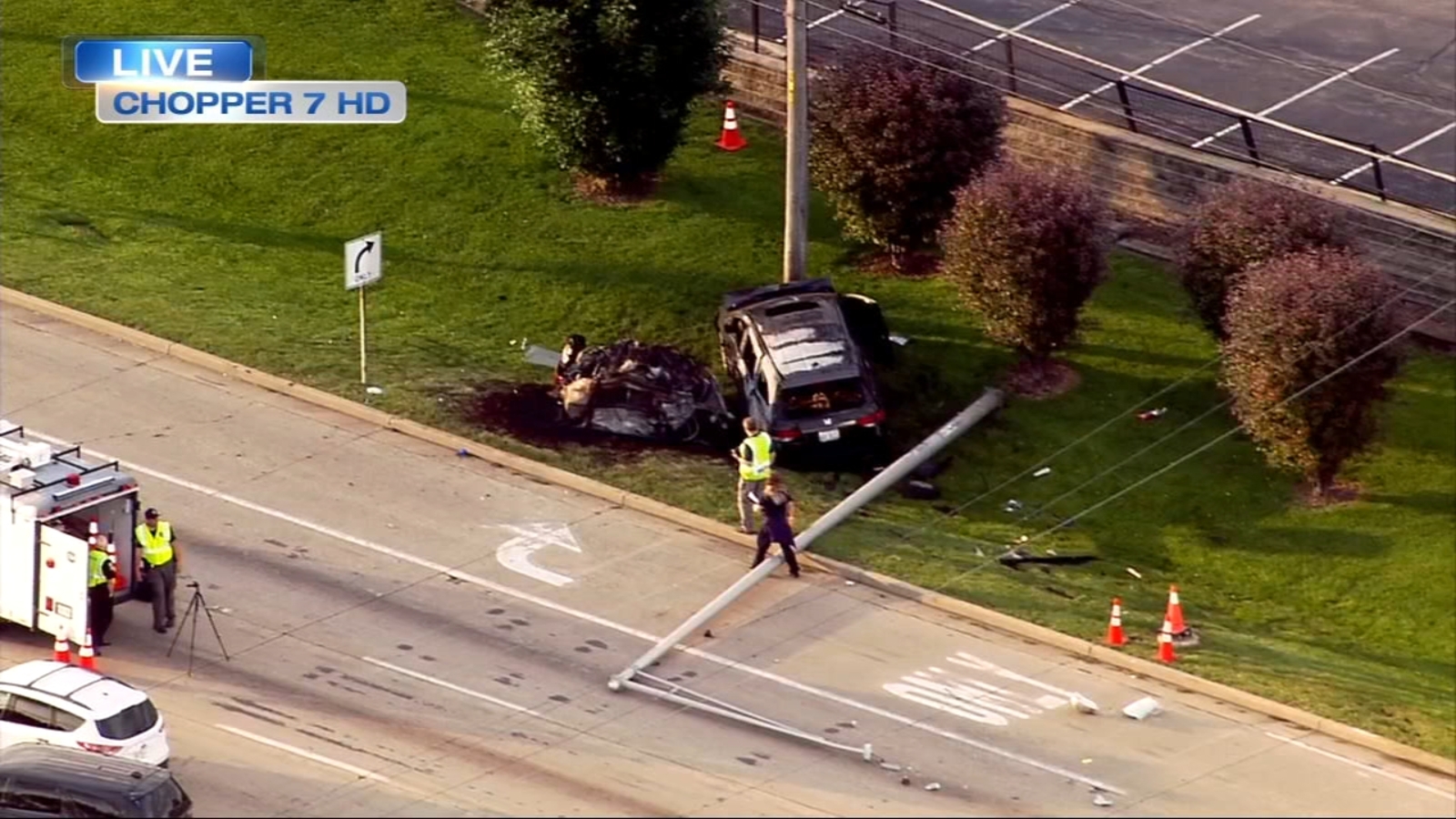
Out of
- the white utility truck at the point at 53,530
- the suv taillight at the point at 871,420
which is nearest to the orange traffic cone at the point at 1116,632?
the suv taillight at the point at 871,420

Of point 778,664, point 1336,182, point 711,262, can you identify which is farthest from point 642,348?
point 1336,182

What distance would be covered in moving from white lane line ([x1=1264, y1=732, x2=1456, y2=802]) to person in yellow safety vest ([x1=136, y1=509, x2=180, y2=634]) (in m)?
11.3

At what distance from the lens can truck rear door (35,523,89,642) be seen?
98.5ft

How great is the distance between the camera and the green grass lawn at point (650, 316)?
109ft

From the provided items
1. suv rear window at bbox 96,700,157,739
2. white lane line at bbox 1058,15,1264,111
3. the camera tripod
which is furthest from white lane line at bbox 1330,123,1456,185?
suv rear window at bbox 96,700,157,739

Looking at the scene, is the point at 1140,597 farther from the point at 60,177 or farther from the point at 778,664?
the point at 60,177

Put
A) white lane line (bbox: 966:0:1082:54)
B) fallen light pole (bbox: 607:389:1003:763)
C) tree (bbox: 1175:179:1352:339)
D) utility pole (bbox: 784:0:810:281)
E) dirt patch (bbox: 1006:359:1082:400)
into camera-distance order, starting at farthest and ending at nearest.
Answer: white lane line (bbox: 966:0:1082:54) → dirt patch (bbox: 1006:359:1082:400) → utility pole (bbox: 784:0:810:281) → tree (bbox: 1175:179:1352:339) → fallen light pole (bbox: 607:389:1003:763)

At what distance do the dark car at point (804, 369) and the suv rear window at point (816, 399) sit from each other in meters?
0.01

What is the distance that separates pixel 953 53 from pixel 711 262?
4662mm

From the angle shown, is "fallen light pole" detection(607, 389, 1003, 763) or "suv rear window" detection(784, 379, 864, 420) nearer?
"fallen light pole" detection(607, 389, 1003, 763)

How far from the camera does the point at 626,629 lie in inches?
1259

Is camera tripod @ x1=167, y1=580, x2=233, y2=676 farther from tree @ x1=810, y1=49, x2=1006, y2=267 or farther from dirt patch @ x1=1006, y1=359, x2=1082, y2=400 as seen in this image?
tree @ x1=810, y1=49, x2=1006, y2=267

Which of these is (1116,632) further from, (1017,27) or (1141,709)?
(1017,27)

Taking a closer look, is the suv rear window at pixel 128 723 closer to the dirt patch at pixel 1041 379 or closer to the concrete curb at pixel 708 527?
the concrete curb at pixel 708 527
